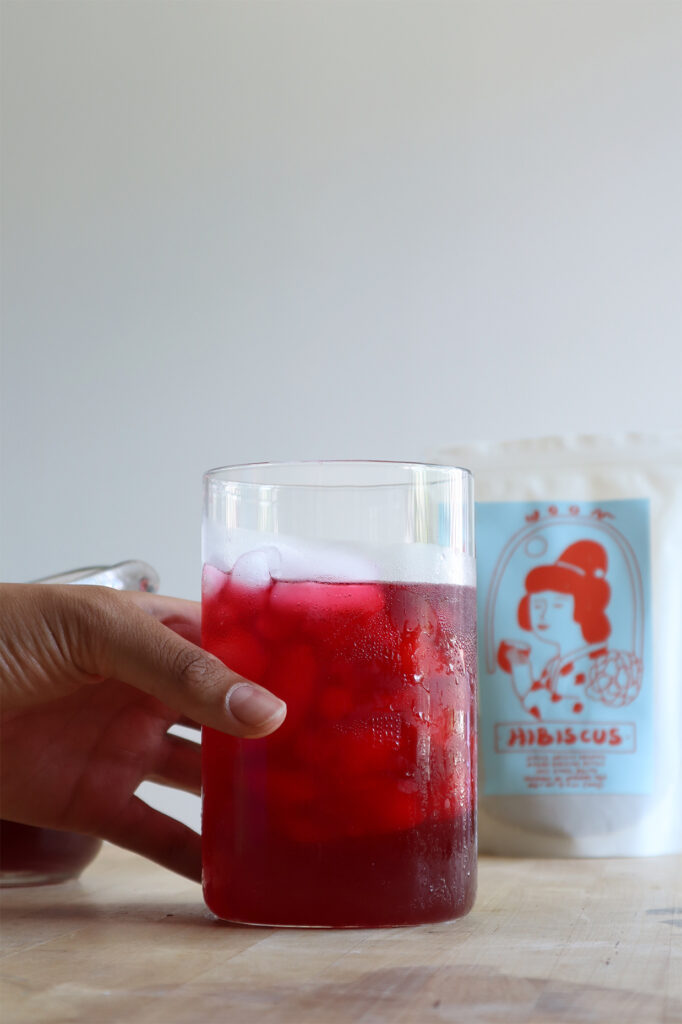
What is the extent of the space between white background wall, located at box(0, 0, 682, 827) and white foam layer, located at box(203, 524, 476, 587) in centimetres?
58

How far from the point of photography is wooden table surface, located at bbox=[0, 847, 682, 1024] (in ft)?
1.36

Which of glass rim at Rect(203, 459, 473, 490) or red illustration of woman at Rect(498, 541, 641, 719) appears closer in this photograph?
glass rim at Rect(203, 459, 473, 490)

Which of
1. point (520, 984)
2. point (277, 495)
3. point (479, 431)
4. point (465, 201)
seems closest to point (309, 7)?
point (465, 201)

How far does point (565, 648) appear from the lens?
3.17ft

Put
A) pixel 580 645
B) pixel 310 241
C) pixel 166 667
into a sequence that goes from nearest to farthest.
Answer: pixel 166 667 → pixel 580 645 → pixel 310 241

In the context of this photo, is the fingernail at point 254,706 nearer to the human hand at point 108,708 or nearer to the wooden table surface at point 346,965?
the human hand at point 108,708

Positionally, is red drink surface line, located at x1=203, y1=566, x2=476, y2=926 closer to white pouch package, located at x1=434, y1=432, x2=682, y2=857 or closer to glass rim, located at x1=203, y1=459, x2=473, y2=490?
glass rim, located at x1=203, y1=459, x2=473, y2=490

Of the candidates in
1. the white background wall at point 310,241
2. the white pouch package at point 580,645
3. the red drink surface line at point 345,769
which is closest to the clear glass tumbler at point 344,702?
the red drink surface line at point 345,769

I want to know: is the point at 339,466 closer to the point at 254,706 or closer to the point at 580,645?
the point at 254,706

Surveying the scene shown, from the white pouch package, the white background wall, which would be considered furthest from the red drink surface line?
the white background wall

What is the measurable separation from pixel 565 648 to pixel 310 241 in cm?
56

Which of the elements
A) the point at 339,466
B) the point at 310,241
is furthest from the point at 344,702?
the point at 310,241

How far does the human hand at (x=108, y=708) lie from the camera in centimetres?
58

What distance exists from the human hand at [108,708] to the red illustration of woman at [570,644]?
306mm
